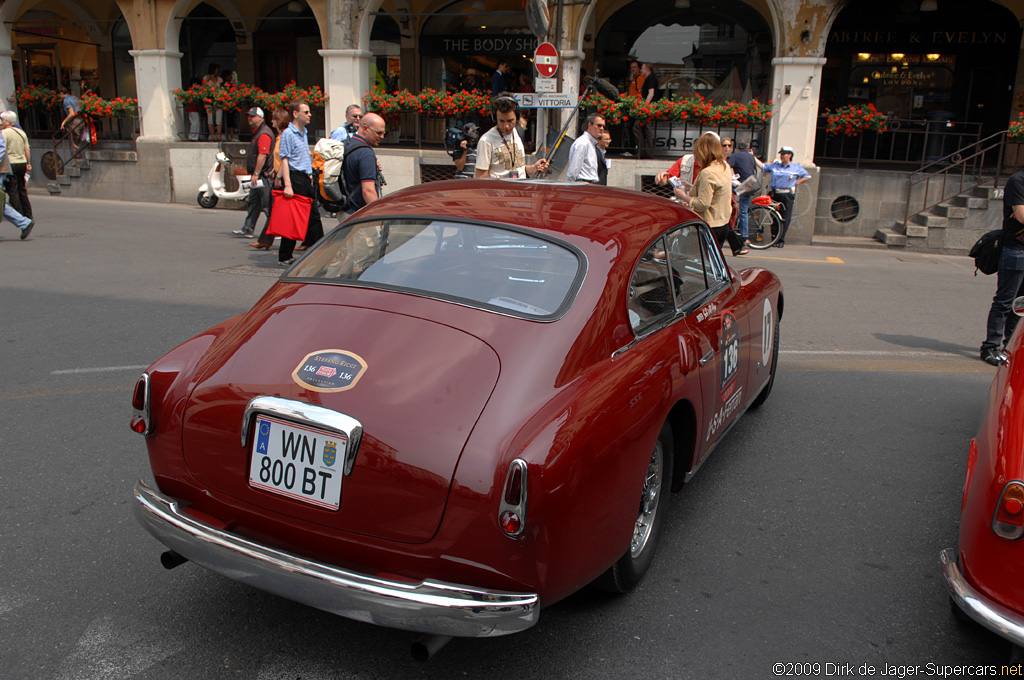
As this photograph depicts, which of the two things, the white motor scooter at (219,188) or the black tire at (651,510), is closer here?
the black tire at (651,510)

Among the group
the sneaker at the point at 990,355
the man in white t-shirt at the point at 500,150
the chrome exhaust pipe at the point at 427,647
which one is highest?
the man in white t-shirt at the point at 500,150

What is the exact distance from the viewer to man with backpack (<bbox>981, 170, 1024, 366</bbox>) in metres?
6.04

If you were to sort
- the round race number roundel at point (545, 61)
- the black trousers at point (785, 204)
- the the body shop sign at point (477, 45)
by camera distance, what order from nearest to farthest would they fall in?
the round race number roundel at point (545, 61) → the black trousers at point (785, 204) → the the body shop sign at point (477, 45)

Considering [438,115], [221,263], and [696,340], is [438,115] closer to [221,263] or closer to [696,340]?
[221,263]

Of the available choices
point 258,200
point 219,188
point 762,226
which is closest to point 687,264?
point 258,200

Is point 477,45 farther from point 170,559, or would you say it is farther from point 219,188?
point 170,559

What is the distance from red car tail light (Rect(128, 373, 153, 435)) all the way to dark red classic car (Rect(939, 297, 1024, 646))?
2857 mm

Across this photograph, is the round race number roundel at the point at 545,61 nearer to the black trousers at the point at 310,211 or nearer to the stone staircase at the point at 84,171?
the black trousers at the point at 310,211

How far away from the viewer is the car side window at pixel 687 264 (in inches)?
150

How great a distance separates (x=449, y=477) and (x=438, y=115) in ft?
51.6

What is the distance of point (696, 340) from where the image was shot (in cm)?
362

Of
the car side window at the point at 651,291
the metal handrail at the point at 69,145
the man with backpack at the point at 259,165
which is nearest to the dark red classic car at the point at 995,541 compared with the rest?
the car side window at the point at 651,291

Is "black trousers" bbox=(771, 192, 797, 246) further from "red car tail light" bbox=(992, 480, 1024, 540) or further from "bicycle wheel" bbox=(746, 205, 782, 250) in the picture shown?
"red car tail light" bbox=(992, 480, 1024, 540)

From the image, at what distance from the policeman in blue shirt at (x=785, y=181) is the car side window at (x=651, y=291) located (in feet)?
36.8
